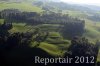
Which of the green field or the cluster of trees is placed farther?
the green field

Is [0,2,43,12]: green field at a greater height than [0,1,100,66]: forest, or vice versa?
[0,2,43,12]: green field

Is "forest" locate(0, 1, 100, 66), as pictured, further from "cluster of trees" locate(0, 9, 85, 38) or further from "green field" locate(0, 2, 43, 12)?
"green field" locate(0, 2, 43, 12)

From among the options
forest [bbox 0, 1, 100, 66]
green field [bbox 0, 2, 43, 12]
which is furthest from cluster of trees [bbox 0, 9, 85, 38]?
green field [bbox 0, 2, 43, 12]

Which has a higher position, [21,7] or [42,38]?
[21,7]

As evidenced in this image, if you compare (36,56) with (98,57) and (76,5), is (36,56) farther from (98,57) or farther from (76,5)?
(76,5)

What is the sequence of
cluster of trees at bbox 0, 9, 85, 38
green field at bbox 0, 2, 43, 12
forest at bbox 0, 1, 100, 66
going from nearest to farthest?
1. forest at bbox 0, 1, 100, 66
2. cluster of trees at bbox 0, 9, 85, 38
3. green field at bbox 0, 2, 43, 12

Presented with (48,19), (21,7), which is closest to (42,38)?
(48,19)

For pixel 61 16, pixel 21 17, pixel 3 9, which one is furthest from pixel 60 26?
pixel 3 9

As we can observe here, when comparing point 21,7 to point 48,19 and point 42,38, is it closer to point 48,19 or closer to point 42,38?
point 48,19

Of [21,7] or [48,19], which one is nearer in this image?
[48,19]

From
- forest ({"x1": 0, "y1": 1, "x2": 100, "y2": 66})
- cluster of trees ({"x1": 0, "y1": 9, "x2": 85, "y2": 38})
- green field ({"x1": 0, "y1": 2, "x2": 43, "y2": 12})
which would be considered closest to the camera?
forest ({"x1": 0, "y1": 1, "x2": 100, "y2": 66})

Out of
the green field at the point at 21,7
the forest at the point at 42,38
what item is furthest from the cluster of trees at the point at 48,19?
the green field at the point at 21,7
